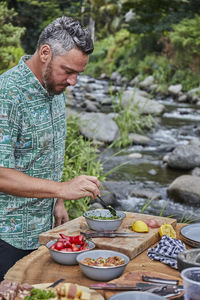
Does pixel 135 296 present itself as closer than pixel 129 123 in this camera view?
Yes

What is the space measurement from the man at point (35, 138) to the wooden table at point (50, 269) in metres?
0.37

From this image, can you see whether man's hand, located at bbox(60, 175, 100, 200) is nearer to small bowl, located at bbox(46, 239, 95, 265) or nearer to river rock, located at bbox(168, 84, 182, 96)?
small bowl, located at bbox(46, 239, 95, 265)

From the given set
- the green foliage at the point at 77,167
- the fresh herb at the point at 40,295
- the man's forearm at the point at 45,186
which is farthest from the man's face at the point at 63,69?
the green foliage at the point at 77,167

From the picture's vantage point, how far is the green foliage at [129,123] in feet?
36.5

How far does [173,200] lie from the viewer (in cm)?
746

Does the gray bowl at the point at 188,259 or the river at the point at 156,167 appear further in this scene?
the river at the point at 156,167

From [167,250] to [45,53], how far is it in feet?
4.07

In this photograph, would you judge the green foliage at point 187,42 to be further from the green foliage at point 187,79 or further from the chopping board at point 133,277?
the chopping board at point 133,277

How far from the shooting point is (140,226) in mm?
2434

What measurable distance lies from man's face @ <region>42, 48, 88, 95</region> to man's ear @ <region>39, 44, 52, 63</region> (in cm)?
3

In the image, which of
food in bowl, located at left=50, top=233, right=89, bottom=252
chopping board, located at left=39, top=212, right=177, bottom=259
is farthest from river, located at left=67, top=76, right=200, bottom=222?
food in bowl, located at left=50, top=233, right=89, bottom=252

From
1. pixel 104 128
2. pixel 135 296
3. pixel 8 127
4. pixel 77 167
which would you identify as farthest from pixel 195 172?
pixel 135 296

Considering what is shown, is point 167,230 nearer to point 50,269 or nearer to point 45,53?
point 50,269

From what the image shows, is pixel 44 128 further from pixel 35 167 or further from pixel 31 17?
pixel 31 17
